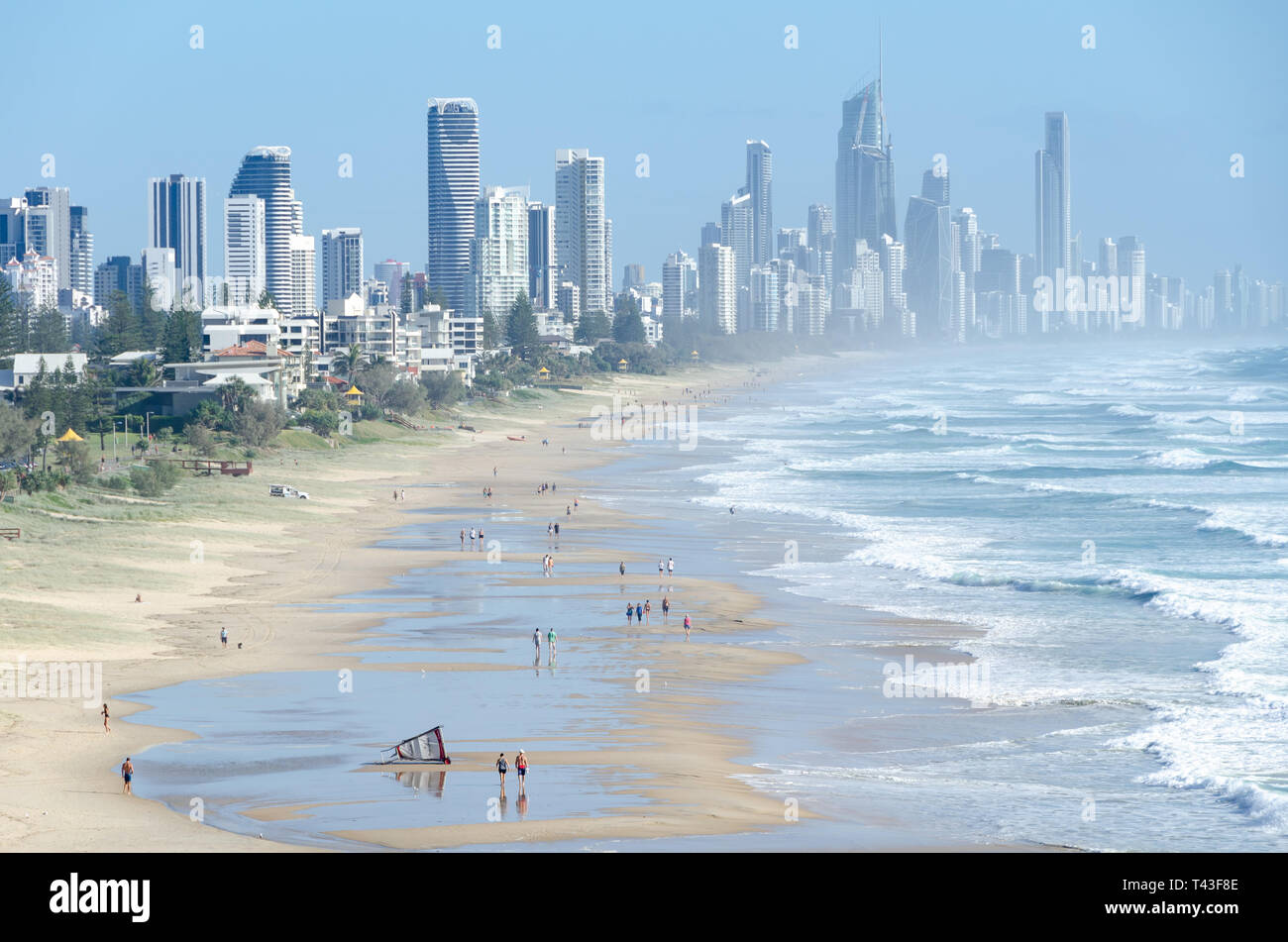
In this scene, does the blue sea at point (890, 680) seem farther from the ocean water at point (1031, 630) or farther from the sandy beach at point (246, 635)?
the sandy beach at point (246, 635)

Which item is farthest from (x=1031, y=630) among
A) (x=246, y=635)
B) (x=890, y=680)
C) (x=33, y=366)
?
(x=33, y=366)

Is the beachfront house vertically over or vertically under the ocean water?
over

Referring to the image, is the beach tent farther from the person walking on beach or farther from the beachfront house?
the beachfront house

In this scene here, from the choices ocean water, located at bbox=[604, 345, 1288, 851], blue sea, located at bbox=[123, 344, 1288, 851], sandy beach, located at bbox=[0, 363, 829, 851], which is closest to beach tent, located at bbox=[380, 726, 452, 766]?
sandy beach, located at bbox=[0, 363, 829, 851]

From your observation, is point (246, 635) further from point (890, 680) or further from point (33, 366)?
point (33, 366)

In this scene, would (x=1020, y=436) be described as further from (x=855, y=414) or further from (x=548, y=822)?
(x=548, y=822)
